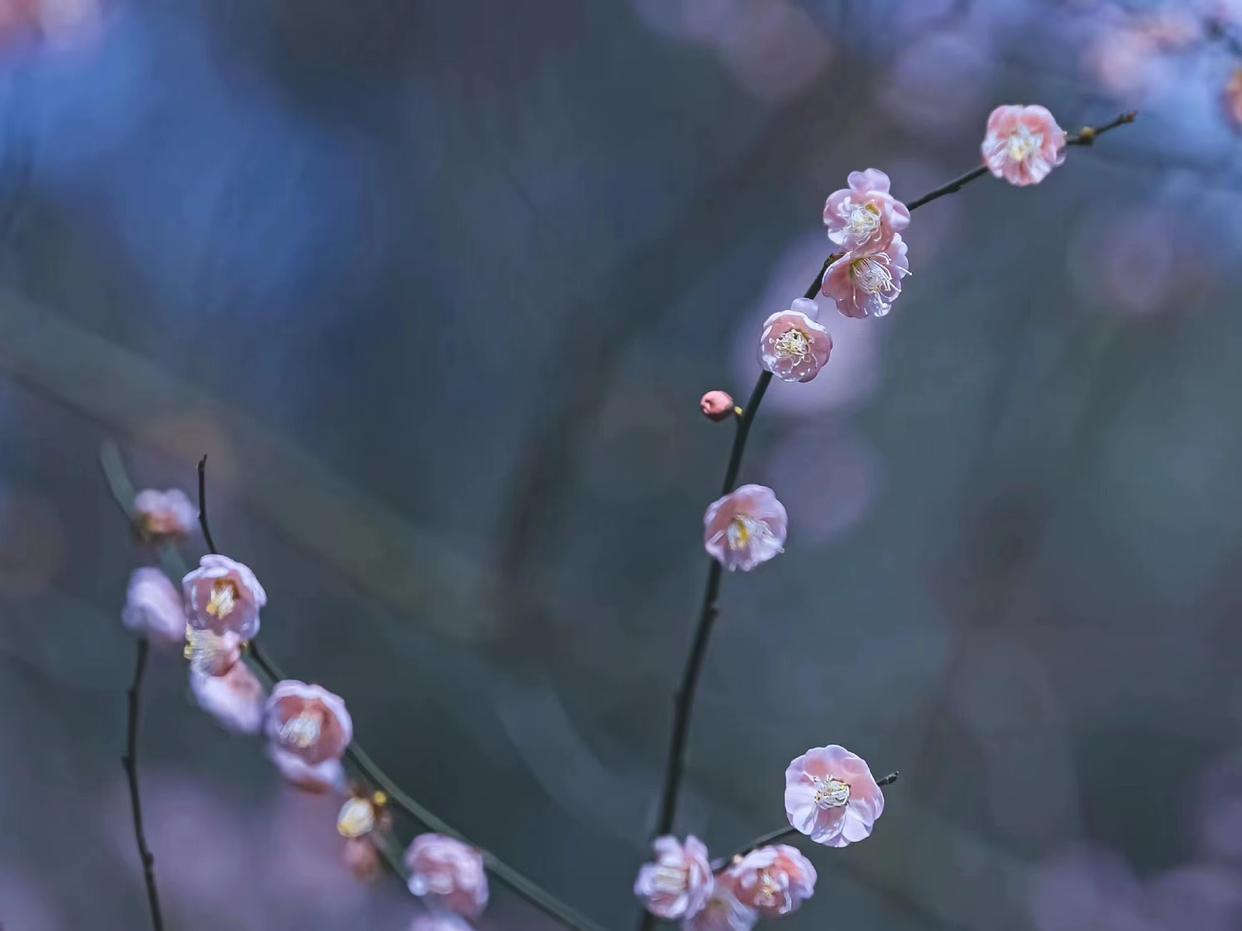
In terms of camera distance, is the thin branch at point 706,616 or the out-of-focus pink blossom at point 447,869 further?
the out-of-focus pink blossom at point 447,869

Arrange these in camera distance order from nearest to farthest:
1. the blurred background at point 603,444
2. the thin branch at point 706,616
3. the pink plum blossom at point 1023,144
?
the thin branch at point 706,616 < the pink plum blossom at point 1023,144 < the blurred background at point 603,444

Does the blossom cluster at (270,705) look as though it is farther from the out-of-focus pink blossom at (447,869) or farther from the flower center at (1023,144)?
the flower center at (1023,144)

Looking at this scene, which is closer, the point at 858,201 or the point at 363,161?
the point at 858,201

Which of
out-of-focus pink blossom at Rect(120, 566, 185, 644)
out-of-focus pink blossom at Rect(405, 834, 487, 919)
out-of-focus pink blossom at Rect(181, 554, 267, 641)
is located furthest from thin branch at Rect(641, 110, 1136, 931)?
out-of-focus pink blossom at Rect(120, 566, 185, 644)

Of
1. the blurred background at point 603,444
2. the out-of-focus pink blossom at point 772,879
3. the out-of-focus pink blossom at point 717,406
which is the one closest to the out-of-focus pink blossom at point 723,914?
the out-of-focus pink blossom at point 772,879

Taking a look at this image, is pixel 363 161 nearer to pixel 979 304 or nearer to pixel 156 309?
pixel 156 309

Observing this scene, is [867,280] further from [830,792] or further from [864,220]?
[830,792]

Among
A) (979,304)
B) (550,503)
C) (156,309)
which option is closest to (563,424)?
(550,503)

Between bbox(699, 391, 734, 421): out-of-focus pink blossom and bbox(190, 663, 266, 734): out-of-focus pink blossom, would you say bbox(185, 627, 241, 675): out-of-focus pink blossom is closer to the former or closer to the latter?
bbox(190, 663, 266, 734): out-of-focus pink blossom
